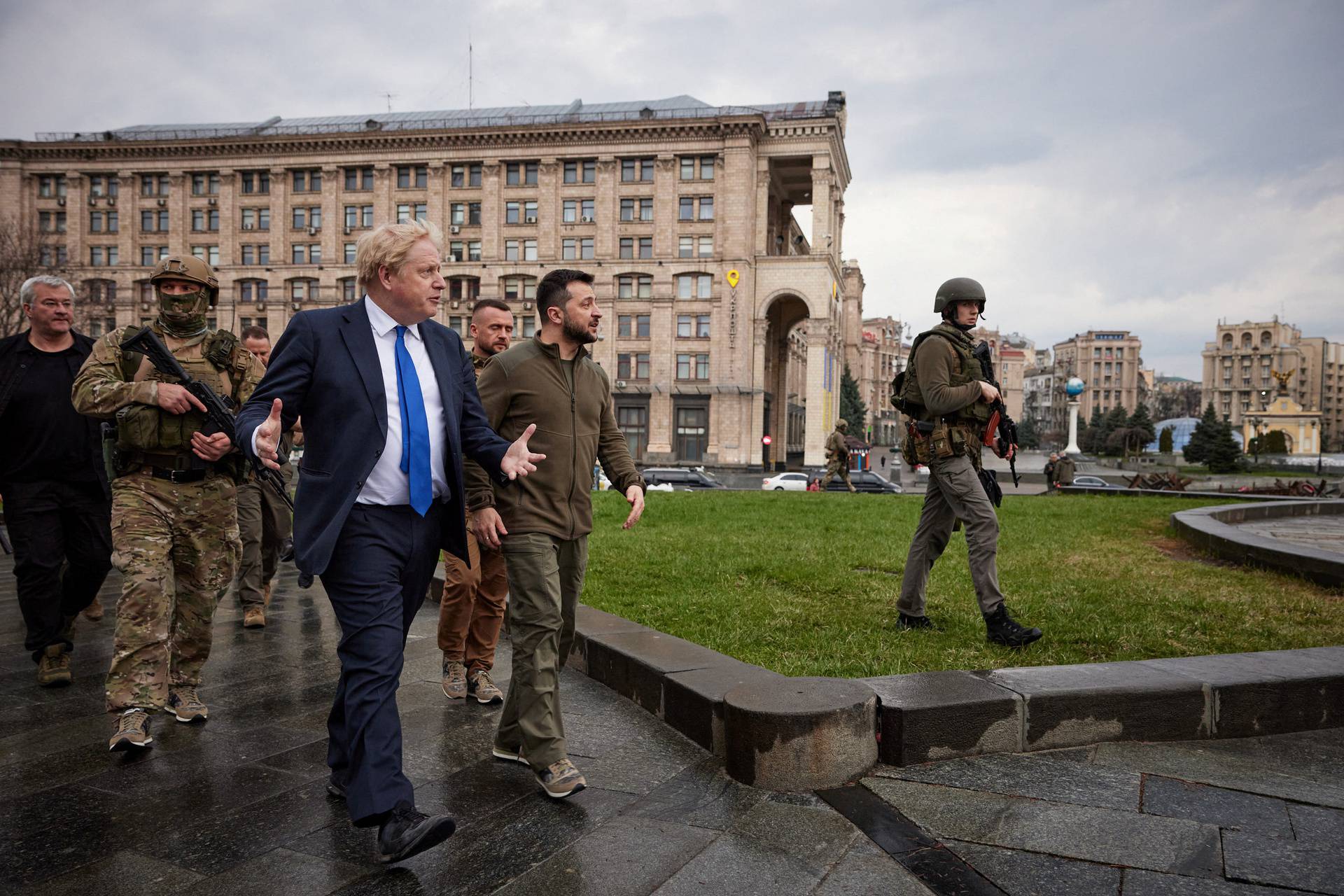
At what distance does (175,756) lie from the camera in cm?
384

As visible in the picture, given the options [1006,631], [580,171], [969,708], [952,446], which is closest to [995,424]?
[952,446]

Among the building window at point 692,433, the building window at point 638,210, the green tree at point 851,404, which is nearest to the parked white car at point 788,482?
the building window at point 692,433

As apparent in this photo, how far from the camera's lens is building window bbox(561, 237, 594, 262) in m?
62.8

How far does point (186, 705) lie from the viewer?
4320 millimetres

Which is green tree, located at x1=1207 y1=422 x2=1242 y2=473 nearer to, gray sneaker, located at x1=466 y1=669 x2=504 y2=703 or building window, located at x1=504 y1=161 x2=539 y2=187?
building window, located at x1=504 y1=161 x2=539 y2=187

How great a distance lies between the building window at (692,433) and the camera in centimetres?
6169

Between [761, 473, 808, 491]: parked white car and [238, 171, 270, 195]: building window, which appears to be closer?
[761, 473, 808, 491]: parked white car

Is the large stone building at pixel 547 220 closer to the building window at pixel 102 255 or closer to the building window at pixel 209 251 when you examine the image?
the building window at pixel 102 255

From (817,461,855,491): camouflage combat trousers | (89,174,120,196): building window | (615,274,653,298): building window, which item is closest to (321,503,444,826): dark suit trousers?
(817,461,855,491): camouflage combat trousers

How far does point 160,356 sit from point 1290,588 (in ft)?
25.9

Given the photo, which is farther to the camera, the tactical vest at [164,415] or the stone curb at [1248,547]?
the stone curb at [1248,547]

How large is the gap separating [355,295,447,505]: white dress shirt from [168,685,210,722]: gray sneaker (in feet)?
6.34

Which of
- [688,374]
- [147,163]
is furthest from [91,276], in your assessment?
[688,374]

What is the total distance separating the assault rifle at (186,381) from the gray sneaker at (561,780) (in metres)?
1.82
